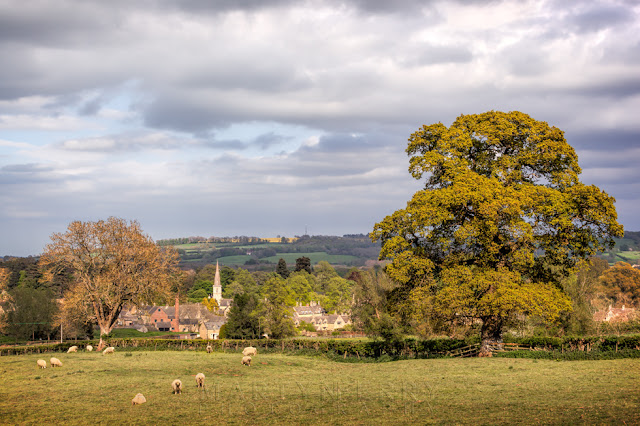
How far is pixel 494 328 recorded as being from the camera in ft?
114

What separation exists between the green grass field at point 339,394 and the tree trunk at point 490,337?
3044mm

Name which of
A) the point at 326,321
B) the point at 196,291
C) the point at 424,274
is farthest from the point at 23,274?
the point at 424,274

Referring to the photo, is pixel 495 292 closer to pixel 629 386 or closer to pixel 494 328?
pixel 494 328

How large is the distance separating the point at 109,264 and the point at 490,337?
3804 centimetres

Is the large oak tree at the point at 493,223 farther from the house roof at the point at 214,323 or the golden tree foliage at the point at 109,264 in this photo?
the house roof at the point at 214,323

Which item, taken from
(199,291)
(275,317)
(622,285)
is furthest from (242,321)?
(199,291)

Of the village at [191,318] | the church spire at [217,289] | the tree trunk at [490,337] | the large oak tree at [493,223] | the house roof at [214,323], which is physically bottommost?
the village at [191,318]

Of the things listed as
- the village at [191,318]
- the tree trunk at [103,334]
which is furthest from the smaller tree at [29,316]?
the village at [191,318]

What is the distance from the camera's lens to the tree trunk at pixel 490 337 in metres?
34.5

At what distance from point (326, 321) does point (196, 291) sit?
64861 millimetres

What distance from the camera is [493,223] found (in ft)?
105

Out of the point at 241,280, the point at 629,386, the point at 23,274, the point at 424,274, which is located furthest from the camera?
the point at 241,280

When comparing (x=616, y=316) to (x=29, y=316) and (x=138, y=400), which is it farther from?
(x=29, y=316)

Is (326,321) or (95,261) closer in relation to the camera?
(95,261)
